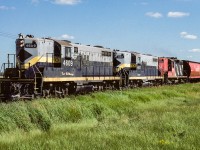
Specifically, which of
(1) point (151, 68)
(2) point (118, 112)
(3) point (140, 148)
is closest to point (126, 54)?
(1) point (151, 68)

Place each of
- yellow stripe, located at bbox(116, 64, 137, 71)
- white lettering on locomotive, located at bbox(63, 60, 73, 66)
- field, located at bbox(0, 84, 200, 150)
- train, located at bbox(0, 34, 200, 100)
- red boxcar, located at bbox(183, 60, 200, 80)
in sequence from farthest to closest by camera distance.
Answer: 1. red boxcar, located at bbox(183, 60, 200, 80)
2. yellow stripe, located at bbox(116, 64, 137, 71)
3. white lettering on locomotive, located at bbox(63, 60, 73, 66)
4. train, located at bbox(0, 34, 200, 100)
5. field, located at bbox(0, 84, 200, 150)

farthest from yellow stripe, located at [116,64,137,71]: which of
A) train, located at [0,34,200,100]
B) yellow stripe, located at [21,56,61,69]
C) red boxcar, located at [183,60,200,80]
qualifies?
red boxcar, located at [183,60,200,80]

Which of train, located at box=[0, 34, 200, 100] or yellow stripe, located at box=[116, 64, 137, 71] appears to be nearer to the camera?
train, located at box=[0, 34, 200, 100]

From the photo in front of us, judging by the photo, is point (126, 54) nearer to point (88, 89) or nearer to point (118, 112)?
point (88, 89)

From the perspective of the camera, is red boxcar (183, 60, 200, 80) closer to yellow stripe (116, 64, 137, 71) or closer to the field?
yellow stripe (116, 64, 137, 71)

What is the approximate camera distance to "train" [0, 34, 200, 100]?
68.9 ft

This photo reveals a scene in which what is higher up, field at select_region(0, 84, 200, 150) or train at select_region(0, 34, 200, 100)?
train at select_region(0, 34, 200, 100)

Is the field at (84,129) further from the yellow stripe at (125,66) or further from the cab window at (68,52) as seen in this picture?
the yellow stripe at (125,66)

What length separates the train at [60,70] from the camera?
2102 centimetres

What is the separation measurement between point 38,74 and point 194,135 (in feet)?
43.8

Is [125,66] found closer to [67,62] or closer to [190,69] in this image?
[67,62]

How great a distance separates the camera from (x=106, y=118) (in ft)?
48.3

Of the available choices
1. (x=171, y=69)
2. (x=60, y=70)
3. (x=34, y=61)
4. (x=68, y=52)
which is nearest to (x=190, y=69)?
(x=171, y=69)

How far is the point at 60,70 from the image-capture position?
23.1 meters
